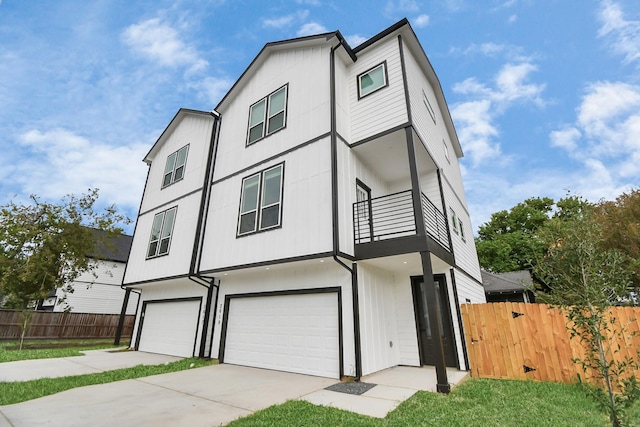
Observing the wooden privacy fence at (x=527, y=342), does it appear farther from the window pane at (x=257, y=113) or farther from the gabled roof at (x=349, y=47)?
the window pane at (x=257, y=113)

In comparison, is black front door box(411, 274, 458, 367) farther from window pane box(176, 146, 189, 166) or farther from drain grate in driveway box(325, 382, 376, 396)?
window pane box(176, 146, 189, 166)

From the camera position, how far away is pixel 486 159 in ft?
92.7

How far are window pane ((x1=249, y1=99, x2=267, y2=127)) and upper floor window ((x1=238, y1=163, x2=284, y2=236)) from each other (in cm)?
240

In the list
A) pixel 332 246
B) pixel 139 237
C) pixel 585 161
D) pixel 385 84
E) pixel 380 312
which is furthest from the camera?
pixel 585 161

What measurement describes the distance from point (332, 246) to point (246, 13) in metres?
18.6

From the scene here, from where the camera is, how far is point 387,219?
28.5 ft

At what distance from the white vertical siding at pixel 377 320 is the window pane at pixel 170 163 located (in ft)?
37.7

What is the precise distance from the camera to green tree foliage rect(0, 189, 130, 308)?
13961 mm

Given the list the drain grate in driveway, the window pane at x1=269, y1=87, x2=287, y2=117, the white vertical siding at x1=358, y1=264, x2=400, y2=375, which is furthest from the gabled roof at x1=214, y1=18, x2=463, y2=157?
the drain grate in driveway

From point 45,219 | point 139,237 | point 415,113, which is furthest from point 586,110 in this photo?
point 45,219

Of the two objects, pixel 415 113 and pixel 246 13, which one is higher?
pixel 246 13

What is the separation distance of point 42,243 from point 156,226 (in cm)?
687

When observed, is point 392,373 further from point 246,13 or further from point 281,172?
point 246,13

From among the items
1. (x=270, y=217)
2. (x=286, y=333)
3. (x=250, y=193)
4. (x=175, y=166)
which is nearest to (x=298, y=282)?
(x=286, y=333)
